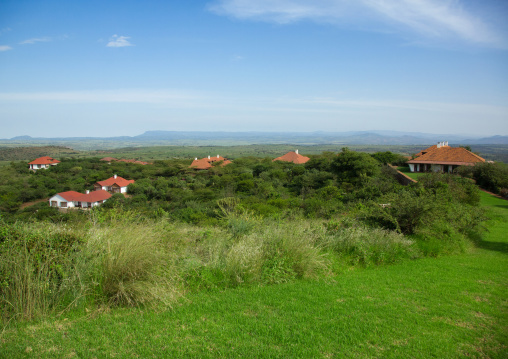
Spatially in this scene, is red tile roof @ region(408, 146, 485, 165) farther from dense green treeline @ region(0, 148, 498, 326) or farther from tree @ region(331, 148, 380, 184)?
dense green treeline @ region(0, 148, 498, 326)

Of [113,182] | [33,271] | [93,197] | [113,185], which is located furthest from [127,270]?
[113,182]

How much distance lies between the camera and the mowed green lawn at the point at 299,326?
10.7 feet

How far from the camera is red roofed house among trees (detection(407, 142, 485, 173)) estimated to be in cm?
2920

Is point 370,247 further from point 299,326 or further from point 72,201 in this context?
point 72,201

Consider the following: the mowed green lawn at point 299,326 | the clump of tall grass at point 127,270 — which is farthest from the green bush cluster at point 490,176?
the clump of tall grass at point 127,270

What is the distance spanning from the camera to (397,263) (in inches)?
271

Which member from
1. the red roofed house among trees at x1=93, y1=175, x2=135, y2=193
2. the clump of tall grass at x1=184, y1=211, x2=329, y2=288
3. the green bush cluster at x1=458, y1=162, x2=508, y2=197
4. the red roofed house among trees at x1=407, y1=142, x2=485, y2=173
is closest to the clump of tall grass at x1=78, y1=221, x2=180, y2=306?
the clump of tall grass at x1=184, y1=211, x2=329, y2=288

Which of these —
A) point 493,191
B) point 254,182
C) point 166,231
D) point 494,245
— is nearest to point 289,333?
point 166,231

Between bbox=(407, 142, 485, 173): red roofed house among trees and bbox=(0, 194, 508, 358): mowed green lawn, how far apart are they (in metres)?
28.2

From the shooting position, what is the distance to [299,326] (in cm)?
375

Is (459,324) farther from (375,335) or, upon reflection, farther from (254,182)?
(254,182)

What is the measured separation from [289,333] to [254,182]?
3166cm

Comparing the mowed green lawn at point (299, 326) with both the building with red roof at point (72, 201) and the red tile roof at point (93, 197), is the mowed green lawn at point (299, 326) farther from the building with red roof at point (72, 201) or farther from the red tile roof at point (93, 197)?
the red tile roof at point (93, 197)

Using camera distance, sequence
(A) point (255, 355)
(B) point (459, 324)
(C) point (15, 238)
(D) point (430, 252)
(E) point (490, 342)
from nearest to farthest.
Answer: (A) point (255, 355)
(E) point (490, 342)
(B) point (459, 324)
(C) point (15, 238)
(D) point (430, 252)
